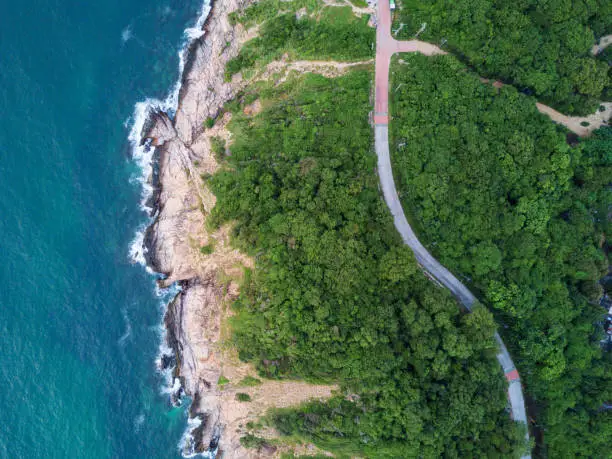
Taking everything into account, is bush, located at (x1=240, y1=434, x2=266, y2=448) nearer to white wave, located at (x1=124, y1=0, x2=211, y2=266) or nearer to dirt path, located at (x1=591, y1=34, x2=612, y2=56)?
white wave, located at (x1=124, y1=0, x2=211, y2=266)

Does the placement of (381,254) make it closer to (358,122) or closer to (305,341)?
(305,341)

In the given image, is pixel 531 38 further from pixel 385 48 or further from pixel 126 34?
pixel 126 34

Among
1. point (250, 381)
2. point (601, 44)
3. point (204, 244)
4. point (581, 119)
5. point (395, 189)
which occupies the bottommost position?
point (250, 381)

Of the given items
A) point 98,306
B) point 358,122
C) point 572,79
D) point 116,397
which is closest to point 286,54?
point 358,122

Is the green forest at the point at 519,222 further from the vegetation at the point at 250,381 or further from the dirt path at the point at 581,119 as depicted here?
the vegetation at the point at 250,381

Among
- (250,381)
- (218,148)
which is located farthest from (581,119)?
(250,381)

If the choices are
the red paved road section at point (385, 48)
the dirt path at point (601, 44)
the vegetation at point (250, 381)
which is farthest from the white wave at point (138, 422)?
the dirt path at point (601, 44)
